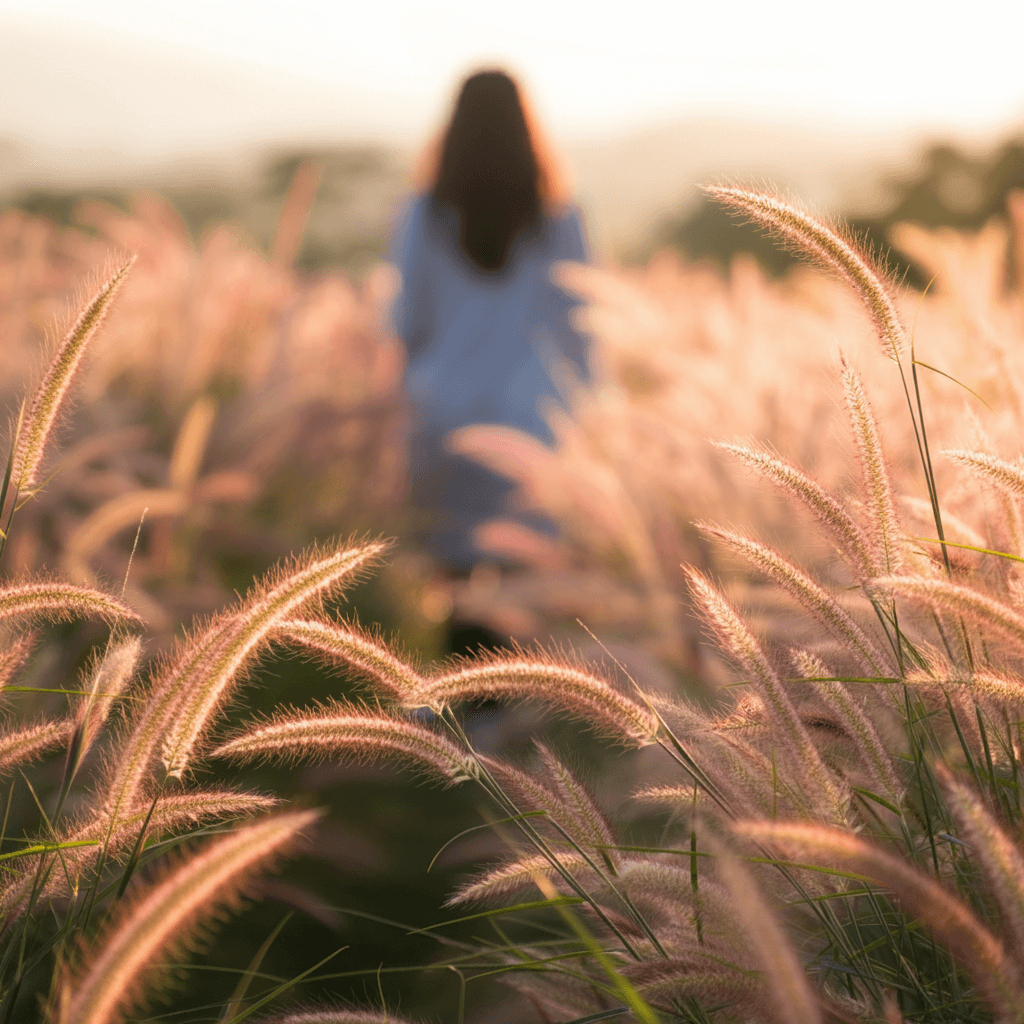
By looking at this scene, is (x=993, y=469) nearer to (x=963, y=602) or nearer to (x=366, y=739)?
(x=963, y=602)

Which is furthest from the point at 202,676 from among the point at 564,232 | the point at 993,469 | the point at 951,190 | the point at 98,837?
the point at 951,190

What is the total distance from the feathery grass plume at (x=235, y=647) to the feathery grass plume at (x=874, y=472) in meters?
0.43

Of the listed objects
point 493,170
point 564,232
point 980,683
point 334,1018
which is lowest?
point 334,1018

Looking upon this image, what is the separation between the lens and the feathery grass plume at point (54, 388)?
30.3 inches

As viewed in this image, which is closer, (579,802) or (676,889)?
(676,889)

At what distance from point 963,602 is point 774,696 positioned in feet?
0.48

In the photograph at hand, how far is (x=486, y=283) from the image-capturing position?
293 centimetres

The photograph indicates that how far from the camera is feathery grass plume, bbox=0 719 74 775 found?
75 centimetres

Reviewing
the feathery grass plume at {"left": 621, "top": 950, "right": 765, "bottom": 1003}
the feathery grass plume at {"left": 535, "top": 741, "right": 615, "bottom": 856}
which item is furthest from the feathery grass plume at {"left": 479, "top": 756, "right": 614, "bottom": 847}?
the feathery grass plume at {"left": 621, "top": 950, "right": 765, "bottom": 1003}

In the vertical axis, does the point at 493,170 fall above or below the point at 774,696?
above

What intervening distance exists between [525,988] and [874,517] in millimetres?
471

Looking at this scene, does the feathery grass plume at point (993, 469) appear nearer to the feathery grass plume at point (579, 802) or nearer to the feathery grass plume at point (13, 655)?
the feathery grass plume at point (579, 802)

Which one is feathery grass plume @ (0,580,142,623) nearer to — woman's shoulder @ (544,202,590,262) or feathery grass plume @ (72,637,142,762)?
feathery grass plume @ (72,637,142,762)

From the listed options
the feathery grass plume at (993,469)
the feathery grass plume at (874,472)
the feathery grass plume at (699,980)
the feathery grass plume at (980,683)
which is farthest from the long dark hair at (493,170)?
the feathery grass plume at (699,980)
